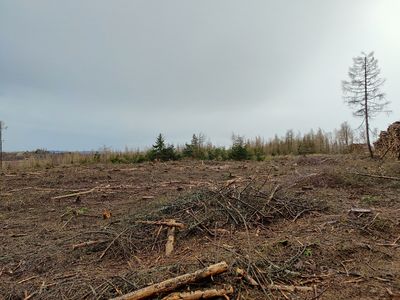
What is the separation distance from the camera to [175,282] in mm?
2916

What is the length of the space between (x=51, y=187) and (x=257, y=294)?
671 cm

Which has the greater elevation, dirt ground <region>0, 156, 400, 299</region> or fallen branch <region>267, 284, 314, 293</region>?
dirt ground <region>0, 156, 400, 299</region>

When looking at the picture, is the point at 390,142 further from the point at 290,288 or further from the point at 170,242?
the point at 290,288

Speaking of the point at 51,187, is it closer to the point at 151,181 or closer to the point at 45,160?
the point at 151,181

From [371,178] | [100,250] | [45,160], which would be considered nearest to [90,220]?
[100,250]

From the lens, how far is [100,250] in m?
4.27

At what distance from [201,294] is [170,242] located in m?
1.28

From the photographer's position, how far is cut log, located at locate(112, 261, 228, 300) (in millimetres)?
2836

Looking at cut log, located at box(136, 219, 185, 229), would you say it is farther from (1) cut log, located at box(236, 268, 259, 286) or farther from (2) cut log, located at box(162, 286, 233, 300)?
(2) cut log, located at box(162, 286, 233, 300)

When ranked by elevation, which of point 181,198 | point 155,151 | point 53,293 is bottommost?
point 53,293

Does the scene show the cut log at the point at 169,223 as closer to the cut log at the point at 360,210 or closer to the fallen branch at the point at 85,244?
the fallen branch at the point at 85,244

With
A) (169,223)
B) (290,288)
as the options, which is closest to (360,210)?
(290,288)

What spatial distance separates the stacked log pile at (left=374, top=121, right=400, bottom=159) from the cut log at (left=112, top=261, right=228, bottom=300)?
27.8 feet

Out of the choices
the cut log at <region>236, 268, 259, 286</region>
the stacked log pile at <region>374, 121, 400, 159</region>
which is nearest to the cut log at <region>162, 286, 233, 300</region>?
the cut log at <region>236, 268, 259, 286</region>
